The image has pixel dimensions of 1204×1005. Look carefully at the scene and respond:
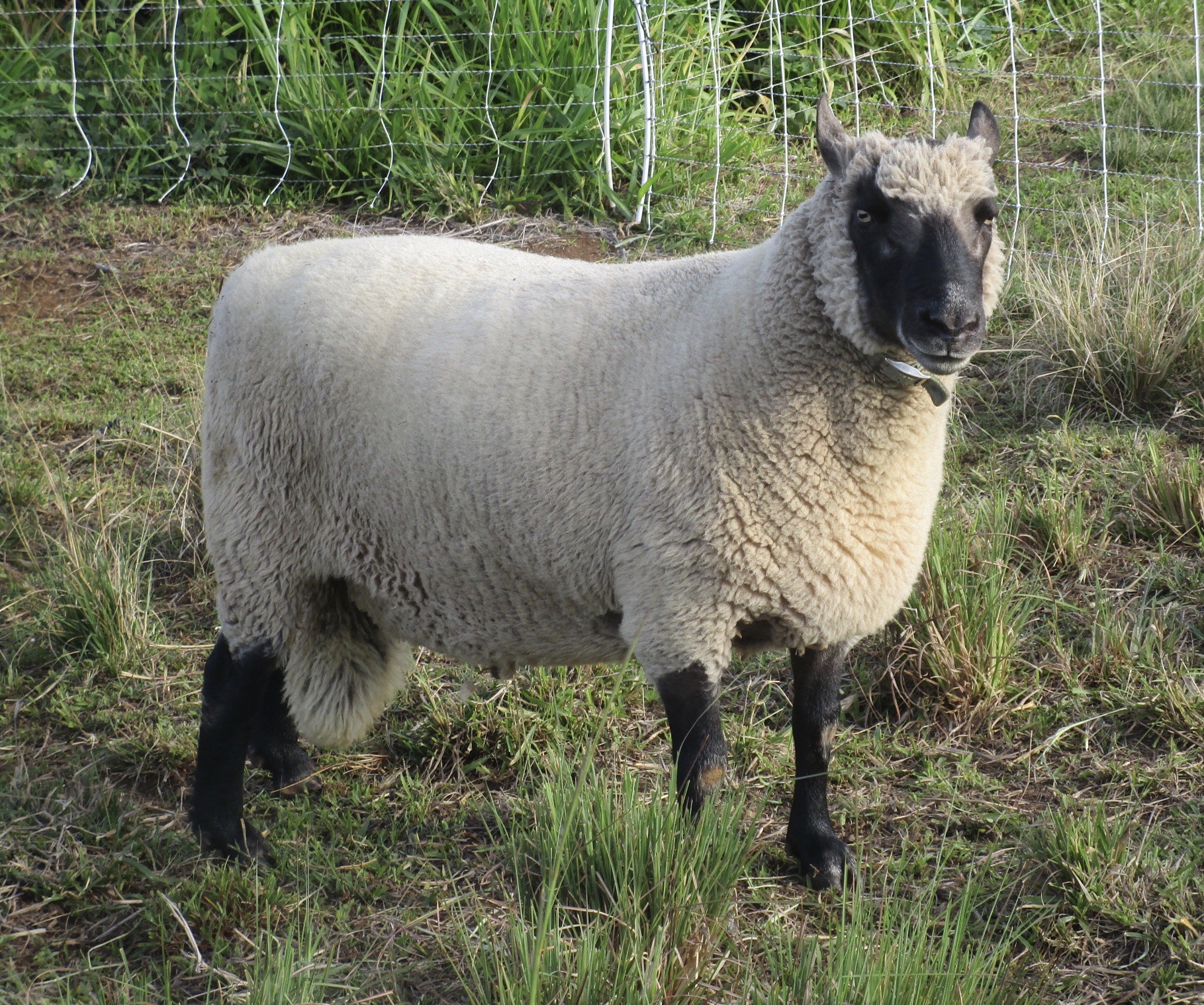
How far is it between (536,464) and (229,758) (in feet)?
4.04

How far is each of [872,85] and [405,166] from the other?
274cm

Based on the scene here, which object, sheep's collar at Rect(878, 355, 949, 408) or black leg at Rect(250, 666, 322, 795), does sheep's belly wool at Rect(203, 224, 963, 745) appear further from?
black leg at Rect(250, 666, 322, 795)

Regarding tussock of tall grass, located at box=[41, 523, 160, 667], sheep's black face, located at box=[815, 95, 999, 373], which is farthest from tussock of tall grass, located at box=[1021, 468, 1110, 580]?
tussock of tall grass, located at box=[41, 523, 160, 667]

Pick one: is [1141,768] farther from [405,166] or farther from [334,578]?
[405,166]

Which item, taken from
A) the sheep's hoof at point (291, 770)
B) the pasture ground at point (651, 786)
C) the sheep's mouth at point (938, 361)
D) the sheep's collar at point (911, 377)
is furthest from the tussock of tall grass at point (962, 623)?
the sheep's hoof at point (291, 770)

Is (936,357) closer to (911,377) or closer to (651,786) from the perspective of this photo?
(911,377)

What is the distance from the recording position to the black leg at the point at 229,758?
3.24 m

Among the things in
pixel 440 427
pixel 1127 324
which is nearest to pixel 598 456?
pixel 440 427

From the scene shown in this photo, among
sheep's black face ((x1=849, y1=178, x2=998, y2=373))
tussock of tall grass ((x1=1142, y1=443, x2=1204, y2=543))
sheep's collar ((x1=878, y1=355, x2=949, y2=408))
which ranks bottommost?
tussock of tall grass ((x1=1142, y1=443, x2=1204, y2=543))

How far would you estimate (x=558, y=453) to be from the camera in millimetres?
2902

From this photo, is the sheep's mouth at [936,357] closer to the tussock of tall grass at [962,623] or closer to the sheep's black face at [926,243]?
the sheep's black face at [926,243]

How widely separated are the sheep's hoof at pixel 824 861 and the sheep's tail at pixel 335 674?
130 centimetres

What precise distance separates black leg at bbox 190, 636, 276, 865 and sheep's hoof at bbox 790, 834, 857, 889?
147 cm

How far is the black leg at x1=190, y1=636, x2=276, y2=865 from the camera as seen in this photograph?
3238 mm
